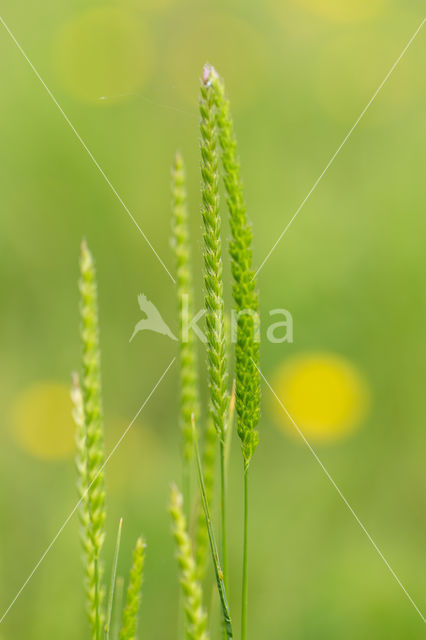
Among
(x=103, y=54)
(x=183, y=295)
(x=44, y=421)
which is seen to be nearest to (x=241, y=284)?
(x=183, y=295)

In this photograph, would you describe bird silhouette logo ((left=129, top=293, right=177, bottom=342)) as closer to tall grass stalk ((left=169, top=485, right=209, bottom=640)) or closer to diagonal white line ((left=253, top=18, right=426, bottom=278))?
diagonal white line ((left=253, top=18, right=426, bottom=278))

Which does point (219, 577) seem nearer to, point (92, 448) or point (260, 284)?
point (92, 448)

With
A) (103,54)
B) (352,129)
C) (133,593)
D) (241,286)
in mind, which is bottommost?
(133,593)

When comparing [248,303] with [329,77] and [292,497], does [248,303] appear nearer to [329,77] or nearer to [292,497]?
[292,497]

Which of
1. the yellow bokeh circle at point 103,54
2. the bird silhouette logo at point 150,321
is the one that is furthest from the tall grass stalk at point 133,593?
the yellow bokeh circle at point 103,54

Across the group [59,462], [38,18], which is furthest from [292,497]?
[38,18]
